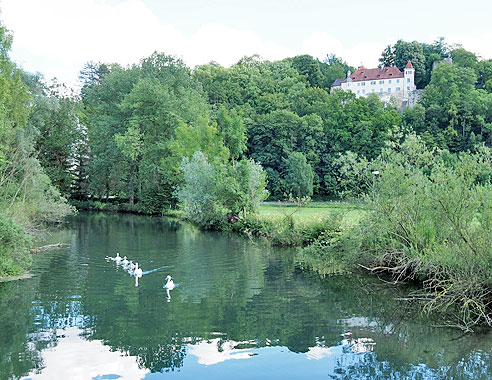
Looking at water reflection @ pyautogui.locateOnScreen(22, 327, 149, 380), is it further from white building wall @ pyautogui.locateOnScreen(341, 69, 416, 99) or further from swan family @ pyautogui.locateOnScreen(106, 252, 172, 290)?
white building wall @ pyautogui.locateOnScreen(341, 69, 416, 99)

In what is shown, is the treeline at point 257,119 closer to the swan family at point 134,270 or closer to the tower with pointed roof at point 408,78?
the tower with pointed roof at point 408,78

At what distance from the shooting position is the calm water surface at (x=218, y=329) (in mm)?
9883

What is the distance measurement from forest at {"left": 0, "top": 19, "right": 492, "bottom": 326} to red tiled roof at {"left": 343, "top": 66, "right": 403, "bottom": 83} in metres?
5.28

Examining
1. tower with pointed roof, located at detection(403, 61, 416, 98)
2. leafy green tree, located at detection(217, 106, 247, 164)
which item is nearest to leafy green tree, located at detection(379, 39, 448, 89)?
tower with pointed roof, located at detection(403, 61, 416, 98)

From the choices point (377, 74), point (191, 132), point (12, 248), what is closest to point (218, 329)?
point (12, 248)

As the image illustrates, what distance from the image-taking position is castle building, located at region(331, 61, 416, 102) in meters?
97.9

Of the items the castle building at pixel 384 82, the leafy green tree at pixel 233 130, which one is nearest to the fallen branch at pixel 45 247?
the leafy green tree at pixel 233 130

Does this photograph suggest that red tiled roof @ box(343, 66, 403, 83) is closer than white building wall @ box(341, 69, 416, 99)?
No

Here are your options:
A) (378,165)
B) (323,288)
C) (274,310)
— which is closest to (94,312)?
(274,310)

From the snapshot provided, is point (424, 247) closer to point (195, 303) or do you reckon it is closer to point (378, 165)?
point (378, 165)

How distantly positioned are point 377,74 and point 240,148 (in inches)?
2723

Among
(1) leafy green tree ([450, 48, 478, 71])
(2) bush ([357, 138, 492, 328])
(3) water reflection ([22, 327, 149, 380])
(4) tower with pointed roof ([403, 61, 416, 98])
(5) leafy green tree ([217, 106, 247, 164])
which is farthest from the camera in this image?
(4) tower with pointed roof ([403, 61, 416, 98])

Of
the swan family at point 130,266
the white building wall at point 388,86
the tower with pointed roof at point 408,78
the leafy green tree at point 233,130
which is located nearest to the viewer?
the swan family at point 130,266

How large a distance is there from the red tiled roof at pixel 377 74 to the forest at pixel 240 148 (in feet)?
17.3
